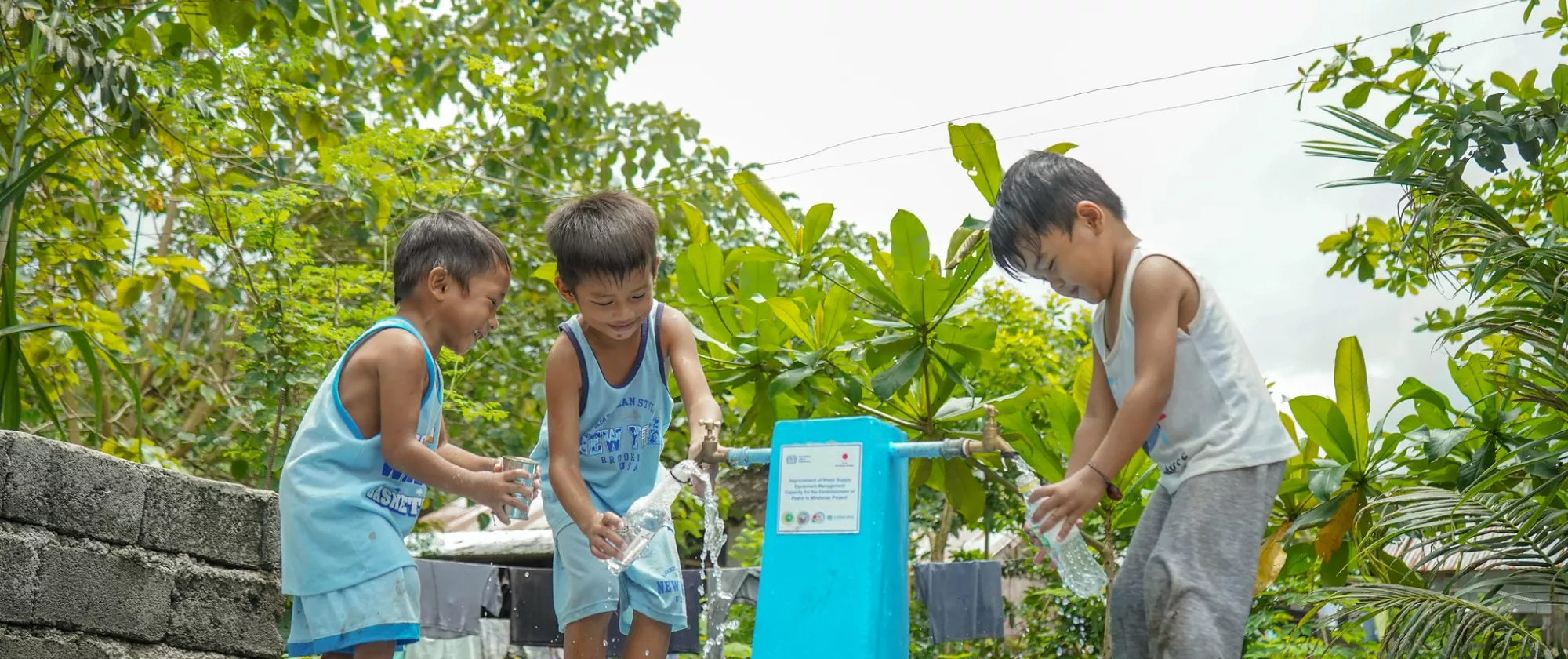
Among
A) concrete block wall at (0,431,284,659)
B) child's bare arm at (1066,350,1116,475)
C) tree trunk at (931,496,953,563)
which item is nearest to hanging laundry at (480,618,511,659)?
tree trunk at (931,496,953,563)

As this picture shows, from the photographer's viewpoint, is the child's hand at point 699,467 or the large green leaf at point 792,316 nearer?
the child's hand at point 699,467

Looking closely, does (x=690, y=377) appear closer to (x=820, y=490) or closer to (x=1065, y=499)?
(x=820, y=490)

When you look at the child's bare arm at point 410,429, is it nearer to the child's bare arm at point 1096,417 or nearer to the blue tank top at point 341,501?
the blue tank top at point 341,501

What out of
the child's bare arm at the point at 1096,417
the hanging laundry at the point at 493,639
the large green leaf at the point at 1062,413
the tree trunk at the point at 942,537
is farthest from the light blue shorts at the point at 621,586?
the hanging laundry at the point at 493,639

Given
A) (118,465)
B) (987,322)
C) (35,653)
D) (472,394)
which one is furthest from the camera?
(472,394)

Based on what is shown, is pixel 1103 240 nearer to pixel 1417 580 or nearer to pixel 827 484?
pixel 827 484

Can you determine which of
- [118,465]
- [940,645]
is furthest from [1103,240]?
[940,645]

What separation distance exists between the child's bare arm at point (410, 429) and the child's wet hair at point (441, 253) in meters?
0.24

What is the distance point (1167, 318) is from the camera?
6.05ft

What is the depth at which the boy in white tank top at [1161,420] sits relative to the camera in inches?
69.5

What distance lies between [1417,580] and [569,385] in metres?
2.26

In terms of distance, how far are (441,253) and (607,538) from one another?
27.7 inches

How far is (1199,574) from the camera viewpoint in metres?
Answer: 1.76

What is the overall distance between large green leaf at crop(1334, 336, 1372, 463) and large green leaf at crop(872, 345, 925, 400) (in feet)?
3.74
